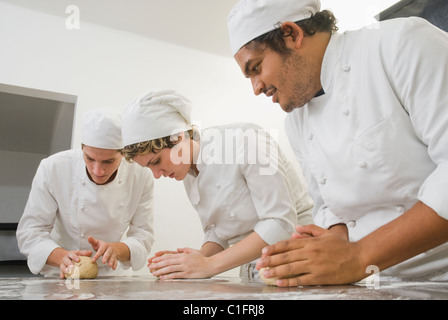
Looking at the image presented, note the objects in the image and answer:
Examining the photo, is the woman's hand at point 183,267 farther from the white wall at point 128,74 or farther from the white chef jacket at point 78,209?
the white wall at point 128,74

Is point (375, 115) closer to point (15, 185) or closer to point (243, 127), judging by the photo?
point (243, 127)

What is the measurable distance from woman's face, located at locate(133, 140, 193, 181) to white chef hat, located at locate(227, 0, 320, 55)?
22.3 inches

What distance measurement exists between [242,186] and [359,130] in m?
0.60

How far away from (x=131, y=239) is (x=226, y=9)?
6.56 ft

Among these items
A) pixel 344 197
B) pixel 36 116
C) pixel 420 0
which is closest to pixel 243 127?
pixel 344 197

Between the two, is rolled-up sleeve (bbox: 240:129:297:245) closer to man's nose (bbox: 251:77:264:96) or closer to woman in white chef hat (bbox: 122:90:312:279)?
woman in white chef hat (bbox: 122:90:312:279)

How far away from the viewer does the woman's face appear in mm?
1451

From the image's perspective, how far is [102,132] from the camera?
1.67 metres

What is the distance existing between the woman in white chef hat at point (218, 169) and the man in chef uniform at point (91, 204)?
0.97ft

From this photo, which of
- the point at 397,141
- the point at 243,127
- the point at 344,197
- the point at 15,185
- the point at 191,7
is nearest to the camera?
the point at 397,141

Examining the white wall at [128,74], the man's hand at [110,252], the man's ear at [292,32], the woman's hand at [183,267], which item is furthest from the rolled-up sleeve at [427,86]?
the white wall at [128,74]

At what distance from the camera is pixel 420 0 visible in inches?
76.4

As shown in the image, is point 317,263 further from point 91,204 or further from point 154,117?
point 91,204

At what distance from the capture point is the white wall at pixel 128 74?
2.52 meters
